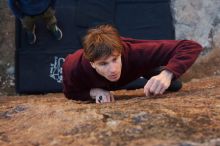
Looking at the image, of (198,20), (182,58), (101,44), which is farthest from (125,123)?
(198,20)

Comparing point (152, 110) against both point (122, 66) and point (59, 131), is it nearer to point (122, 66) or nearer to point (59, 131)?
point (59, 131)

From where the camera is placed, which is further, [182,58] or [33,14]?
[33,14]

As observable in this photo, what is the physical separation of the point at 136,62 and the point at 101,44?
0.29m

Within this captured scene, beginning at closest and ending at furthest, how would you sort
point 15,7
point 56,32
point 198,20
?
point 15,7
point 56,32
point 198,20

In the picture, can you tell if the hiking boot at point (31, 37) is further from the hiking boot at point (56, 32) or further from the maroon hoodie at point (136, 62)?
the maroon hoodie at point (136, 62)

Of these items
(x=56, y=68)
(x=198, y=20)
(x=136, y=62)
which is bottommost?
(x=56, y=68)

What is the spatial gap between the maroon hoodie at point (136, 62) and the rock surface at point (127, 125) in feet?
0.82

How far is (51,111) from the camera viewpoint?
172cm

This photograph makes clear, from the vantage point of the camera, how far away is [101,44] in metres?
1.80

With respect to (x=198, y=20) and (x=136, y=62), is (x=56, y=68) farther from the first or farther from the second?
(x=136, y=62)

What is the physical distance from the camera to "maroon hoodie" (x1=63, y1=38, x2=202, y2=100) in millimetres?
1978

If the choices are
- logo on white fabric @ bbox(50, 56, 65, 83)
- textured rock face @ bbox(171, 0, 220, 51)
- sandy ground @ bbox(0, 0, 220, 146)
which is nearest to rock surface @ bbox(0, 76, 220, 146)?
sandy ground @ bbox(0, 0, 220, 146)

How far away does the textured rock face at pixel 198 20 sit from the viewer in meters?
3.56

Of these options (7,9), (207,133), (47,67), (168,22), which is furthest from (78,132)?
(7,9)
